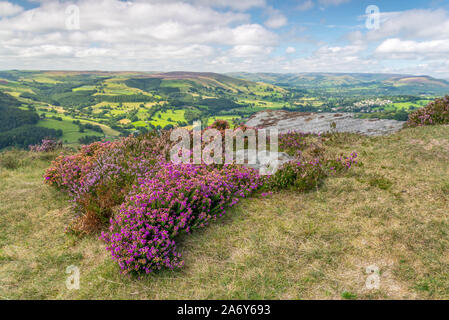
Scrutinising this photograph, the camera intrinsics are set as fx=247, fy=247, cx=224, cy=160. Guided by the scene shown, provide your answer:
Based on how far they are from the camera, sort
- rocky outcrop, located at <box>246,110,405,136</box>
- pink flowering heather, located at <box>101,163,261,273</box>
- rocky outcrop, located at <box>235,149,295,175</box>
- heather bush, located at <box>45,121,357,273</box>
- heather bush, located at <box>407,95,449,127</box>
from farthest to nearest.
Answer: rocky outcrop, located at <box>246,110,405,136</box>, heather bush, located at <box>407,95,449,127</box>, rocky outcrop, located at <box>235,149,295,175</box>, heather bush, located at <box>45,121,357,273</box>, pink flowering heather, located at <box>101,163,261,273</box>

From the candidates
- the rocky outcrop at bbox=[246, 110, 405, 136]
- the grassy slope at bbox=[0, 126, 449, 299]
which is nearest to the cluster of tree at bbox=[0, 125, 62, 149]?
the rocky outcrop at bbox=[246, 110, 405, 136]

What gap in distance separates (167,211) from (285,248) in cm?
246

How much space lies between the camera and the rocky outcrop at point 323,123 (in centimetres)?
1384

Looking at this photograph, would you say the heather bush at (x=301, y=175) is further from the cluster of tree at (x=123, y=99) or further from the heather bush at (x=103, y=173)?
the cluster of tree at (x=123, y=99)

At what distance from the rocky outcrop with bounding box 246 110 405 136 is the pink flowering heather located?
885cm

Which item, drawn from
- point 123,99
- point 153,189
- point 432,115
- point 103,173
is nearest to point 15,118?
point 123,99

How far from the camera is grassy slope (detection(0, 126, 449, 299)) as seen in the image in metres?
3.92

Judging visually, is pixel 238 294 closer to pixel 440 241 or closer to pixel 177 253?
pixel 177 253

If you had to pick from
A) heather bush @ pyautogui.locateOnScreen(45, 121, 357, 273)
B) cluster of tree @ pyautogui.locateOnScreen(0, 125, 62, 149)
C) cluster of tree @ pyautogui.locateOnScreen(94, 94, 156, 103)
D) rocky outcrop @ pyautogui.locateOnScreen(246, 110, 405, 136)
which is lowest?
cluster of tree @ pyautogui.locateOnScreen(0, 125, 62, 149)

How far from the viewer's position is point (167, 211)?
5062 millimetres

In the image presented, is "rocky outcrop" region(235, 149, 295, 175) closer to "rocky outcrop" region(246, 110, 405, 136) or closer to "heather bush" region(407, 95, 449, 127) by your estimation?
"rocky outcrop" region(246, 110, 405, 136)

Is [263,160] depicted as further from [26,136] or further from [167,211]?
[26,136]

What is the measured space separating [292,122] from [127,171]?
11.8 meters

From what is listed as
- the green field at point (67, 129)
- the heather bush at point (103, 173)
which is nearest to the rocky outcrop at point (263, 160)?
the heather bush at point (103, 173)
